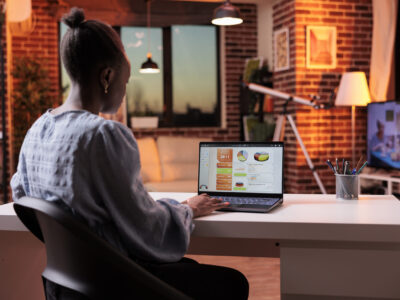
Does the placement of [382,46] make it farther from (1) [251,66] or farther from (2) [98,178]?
(2) [98,178]

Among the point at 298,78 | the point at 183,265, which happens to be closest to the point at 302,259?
the point at 183,265

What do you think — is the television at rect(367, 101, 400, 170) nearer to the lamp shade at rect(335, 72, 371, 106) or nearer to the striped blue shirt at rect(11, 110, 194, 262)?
the lamp shade at rect(335, 72, 371, 106)

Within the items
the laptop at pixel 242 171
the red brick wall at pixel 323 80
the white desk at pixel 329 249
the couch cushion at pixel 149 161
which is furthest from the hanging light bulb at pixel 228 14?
the white desk at pixel 329 249

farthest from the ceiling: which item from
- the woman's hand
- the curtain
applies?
the woman's hand

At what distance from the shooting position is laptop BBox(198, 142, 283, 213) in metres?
1.82

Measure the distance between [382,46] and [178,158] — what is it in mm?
2566

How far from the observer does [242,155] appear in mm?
1877

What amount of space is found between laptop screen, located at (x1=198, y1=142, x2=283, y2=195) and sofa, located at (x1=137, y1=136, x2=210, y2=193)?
131 inches

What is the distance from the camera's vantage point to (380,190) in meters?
4.82

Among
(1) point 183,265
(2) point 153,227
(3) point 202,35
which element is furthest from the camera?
(3) point 202,35

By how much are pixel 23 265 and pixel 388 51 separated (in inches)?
175

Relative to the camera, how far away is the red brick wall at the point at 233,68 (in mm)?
6945

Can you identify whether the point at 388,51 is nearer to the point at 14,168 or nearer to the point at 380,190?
the point at 380,190

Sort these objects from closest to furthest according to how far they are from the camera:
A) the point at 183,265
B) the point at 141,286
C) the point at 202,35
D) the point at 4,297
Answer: the point at 141,286 < the point at 183,265 < the point at 4,297 < the point at 202,35
